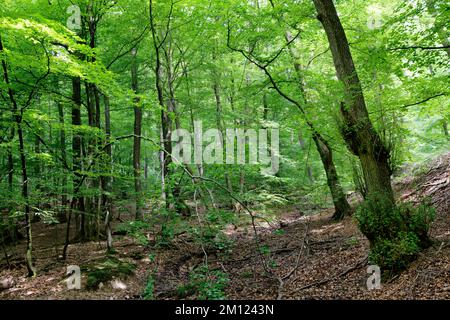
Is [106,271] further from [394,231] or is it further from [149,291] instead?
[394,231]

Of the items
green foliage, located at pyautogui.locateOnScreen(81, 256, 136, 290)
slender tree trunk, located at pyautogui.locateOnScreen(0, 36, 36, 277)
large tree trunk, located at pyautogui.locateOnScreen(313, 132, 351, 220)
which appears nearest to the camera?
slender tree trunk, located at pyautogui.locateOnScreen(0, 36, 36, 277)

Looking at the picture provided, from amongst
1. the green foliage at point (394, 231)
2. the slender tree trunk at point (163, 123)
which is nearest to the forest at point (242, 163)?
the green foliage at point (394, 231)

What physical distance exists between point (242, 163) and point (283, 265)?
4.23m

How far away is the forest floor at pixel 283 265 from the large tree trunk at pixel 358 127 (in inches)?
57.5

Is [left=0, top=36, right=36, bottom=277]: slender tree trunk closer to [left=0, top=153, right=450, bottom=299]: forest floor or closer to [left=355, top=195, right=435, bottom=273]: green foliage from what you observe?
[left=0, top=153, right=450, bottom=299]: forest floor

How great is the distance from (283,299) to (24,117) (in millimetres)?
6918

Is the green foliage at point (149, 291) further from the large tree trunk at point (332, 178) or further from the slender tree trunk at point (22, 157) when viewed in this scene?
the large tree trunk at point (332, 178)

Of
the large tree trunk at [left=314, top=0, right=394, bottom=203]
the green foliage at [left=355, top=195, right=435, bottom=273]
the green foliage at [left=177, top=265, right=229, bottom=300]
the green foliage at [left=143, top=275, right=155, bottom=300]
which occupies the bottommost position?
the green foliage at [left=143, top=275, right=155, bottom=300]

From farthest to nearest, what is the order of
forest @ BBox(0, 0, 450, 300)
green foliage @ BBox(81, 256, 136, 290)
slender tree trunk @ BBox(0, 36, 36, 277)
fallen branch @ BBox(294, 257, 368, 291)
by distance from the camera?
green foliage @ BBox(81, 256, 136, 290), slender tree trunk @ BBox(0, 36, 36, 277), fallen branch @ BBox(294, 257, 368, 291), forest @ BBox(0, 0, 450, 300)

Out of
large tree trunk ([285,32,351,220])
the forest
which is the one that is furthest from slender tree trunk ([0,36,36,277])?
large tree trunk ([285,32,351,220])

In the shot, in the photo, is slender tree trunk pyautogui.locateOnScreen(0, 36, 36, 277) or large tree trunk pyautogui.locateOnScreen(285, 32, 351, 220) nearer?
slender tree trunk pyautogui.locateOnScreen(0, 36, 36, 277)

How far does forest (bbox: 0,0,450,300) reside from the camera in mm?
5453

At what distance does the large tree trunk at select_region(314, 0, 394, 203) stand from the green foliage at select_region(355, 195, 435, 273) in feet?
1.36
